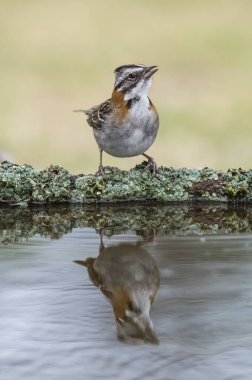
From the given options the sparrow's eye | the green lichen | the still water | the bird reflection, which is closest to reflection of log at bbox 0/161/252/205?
the green lichen

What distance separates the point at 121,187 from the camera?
620cm

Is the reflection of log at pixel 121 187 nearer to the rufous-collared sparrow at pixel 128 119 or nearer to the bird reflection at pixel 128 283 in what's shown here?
the rufous-collared sparrow at pixel 128 119

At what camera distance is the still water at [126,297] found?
125 inches

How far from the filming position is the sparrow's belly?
21.2 ft

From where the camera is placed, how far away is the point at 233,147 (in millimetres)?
11273

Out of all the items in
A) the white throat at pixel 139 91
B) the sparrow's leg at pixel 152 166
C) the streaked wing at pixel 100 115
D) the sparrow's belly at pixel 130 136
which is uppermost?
the white throat at pixel 139 91

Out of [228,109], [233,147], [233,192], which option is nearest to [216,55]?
[228,109]

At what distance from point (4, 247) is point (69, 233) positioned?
1.54 ft

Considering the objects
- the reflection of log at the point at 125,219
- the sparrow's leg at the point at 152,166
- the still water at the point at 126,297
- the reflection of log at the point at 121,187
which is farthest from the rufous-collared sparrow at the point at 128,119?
the still water at the point at 126,297

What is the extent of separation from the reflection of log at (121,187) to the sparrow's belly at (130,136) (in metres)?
0.23

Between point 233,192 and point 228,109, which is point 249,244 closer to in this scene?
point 233,192

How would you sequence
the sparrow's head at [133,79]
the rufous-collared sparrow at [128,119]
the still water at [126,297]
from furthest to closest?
the rufous-collared sparrow at [128,119] < the sparrow's head at [133,79] < the still water at [126,297]

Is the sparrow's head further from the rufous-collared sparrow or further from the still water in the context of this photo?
the still water

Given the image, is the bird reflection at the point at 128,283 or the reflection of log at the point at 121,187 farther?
the reflection of log at the point at 121,187
